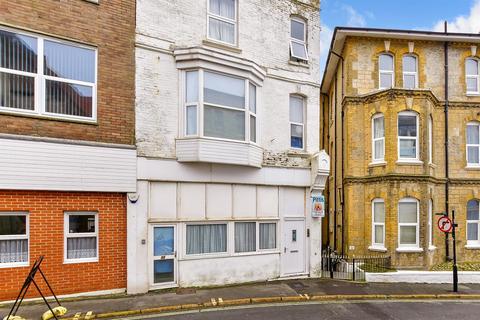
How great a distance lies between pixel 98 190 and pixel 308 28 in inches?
397

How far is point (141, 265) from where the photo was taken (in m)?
10.5

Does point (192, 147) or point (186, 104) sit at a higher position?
point (186, 104)

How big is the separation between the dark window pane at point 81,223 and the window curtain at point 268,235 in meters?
5.69

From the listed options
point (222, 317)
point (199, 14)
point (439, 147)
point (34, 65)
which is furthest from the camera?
point (439, 147)

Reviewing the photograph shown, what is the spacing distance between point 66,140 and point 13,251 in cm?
306

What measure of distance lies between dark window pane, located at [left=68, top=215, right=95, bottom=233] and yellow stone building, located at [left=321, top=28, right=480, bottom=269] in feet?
37.9

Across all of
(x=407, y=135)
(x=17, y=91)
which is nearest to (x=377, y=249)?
(x=407, y=135)

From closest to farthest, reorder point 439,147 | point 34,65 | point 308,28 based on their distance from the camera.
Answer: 1. point 34,65
2. point 308,28
3. point 439,147

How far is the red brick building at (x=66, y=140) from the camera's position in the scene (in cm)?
896

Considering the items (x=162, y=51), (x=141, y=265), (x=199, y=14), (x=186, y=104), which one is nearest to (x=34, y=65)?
(x=162, y=51)

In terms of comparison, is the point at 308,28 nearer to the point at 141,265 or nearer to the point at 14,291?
the point at 141,265

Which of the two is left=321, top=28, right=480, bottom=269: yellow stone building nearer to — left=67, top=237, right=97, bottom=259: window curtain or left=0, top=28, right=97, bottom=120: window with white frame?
left=67, top=237, right=97, bottom=259: window curtain

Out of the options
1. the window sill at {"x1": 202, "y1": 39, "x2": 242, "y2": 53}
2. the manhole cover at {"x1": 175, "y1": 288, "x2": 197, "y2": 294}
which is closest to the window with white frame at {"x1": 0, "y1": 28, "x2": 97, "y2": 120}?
the window sill at {"x1": 202, "y1": 39, "x2": 242, "y2": 53}

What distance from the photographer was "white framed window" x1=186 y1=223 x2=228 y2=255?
11.4 m
